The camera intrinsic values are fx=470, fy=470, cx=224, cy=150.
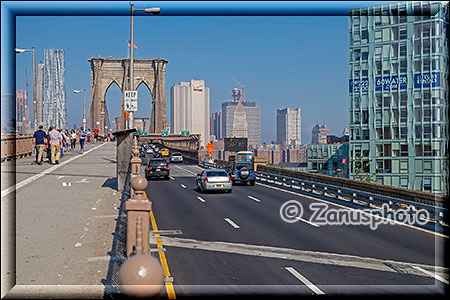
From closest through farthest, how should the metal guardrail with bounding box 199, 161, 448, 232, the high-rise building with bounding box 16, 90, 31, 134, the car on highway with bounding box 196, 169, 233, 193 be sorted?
the metal guardrail with bounding box 199, 161, 448, 232 → the car on highway with bounding box 196, 169, 233, 193 → the high-rise building with bounding box 16, 90, 31, 134

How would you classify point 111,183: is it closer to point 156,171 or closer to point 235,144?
point 156,171

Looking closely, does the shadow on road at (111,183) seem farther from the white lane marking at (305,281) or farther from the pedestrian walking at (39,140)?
the white lane marking at (305,281)

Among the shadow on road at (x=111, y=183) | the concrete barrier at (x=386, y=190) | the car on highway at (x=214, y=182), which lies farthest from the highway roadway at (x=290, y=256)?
the car on highway at (x=214, y=182)

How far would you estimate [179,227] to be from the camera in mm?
16641

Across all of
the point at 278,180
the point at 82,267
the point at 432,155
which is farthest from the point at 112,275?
the point at 432,155

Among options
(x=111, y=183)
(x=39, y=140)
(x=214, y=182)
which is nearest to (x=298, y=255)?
(x=111, y=183)

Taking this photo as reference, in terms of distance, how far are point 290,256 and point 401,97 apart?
70.6m

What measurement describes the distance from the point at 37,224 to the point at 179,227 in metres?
5.45

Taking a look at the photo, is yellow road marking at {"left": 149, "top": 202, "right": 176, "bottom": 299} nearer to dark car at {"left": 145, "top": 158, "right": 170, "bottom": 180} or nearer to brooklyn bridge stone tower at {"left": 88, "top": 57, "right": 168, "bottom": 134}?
dark car at {"left": 145, "top": 158, "right": 170, "bottom": 180}

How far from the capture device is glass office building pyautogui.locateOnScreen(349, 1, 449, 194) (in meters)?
71.4

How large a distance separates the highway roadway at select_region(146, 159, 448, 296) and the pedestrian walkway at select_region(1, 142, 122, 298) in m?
1.72

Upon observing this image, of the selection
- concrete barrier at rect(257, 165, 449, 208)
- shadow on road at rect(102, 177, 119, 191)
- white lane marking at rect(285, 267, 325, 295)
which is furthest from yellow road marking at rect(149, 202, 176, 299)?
concrete barrier at rect(257, 165, 449, 208)

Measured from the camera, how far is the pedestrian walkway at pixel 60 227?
8.80 meters

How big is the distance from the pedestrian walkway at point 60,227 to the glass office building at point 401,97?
60038 mm
